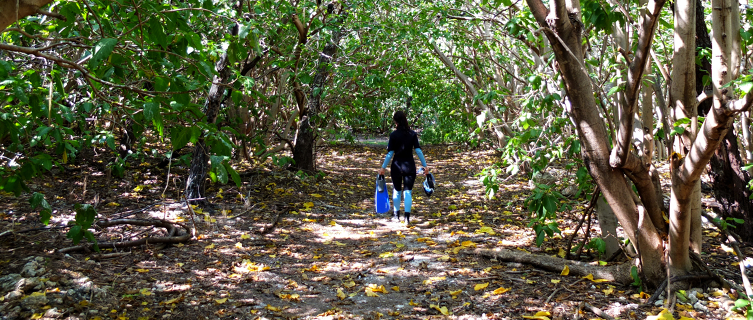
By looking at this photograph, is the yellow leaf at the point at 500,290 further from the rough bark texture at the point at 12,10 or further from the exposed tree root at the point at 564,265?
the rough bark texture at the point at 12,10

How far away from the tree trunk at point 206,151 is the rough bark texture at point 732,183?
229 inches

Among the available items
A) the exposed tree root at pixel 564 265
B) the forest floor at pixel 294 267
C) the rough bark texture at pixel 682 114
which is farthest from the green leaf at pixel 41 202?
the rough bark texture at pixel 682 114

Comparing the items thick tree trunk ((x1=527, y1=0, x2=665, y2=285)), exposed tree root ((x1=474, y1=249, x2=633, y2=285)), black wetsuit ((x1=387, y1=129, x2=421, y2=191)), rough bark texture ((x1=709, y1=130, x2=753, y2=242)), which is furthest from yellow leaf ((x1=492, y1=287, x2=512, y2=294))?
rough bark texture ((x1=709, y1=130, x2=753, y2=242))

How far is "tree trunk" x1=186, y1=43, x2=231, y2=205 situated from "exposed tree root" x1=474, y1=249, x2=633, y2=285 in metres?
3.94

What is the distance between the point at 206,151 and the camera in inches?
258

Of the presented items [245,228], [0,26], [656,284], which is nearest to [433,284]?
[656,284]

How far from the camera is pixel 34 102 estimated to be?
289 cm

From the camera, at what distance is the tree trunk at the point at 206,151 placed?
6.63 m

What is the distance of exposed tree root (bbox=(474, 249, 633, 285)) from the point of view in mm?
3934

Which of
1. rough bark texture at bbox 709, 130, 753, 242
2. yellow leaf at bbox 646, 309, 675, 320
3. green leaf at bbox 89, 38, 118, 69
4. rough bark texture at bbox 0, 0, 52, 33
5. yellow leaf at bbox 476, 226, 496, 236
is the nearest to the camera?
rough bark texture at bbox 0, 0, 52, 33

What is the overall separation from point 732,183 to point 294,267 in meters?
4.51

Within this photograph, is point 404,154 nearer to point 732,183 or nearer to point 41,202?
point 732,183

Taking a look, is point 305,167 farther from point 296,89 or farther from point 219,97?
point 219,97

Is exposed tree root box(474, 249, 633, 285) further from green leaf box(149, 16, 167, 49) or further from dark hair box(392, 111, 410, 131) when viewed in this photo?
green leaf box(149, 16, 167, 49)
